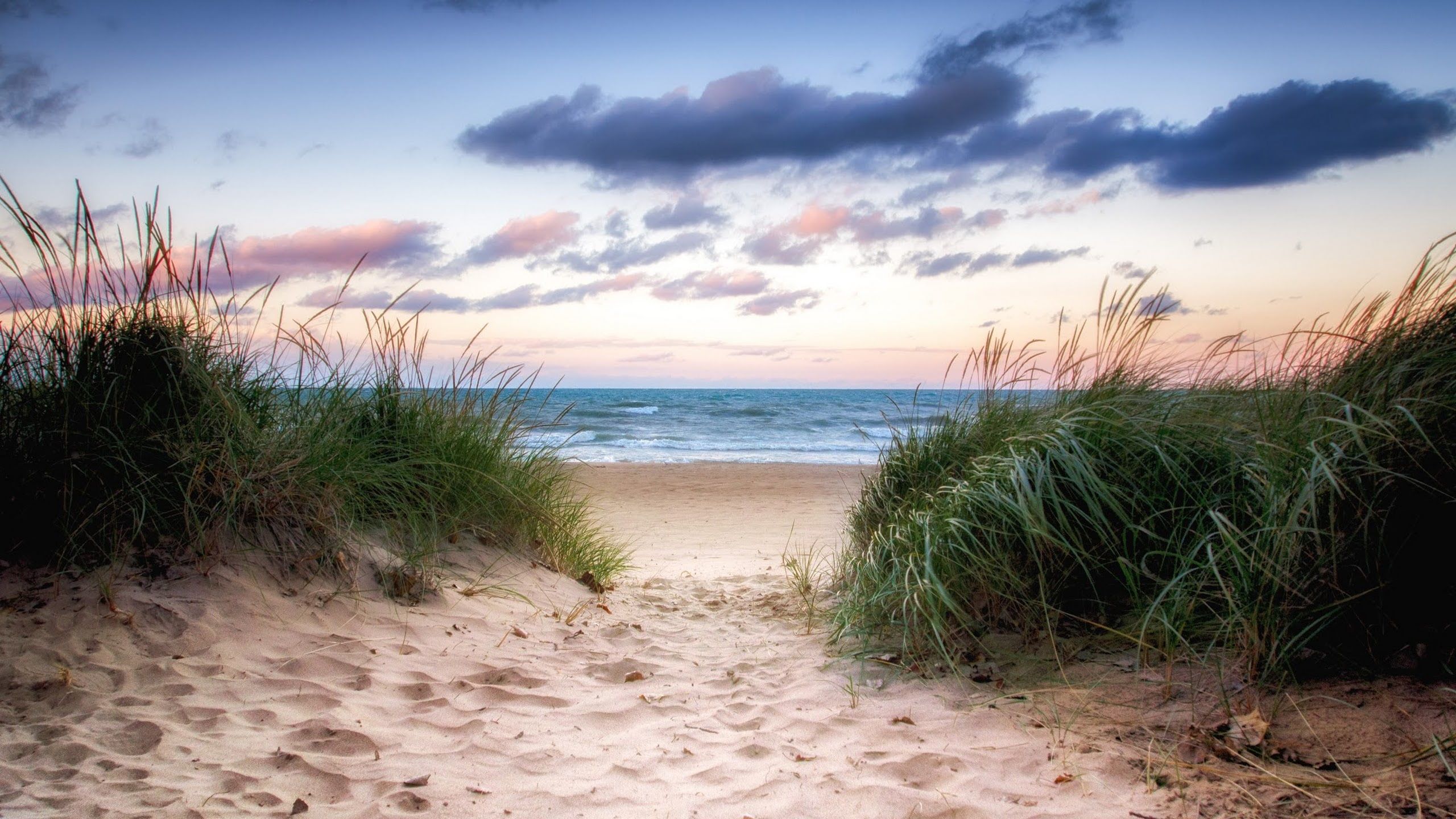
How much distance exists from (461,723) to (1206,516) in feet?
10.4

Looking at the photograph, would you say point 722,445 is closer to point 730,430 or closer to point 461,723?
point 730,430

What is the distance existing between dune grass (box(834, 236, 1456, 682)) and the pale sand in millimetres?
567

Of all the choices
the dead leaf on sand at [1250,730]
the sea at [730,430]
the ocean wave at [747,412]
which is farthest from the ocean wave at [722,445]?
the dead leaf on sand at [1250,730]

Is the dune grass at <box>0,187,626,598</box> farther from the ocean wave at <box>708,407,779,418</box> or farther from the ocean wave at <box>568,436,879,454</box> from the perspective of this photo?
the ocean wave at <box>708,407,779,418</box>

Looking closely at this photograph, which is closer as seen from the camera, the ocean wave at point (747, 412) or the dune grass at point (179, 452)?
the dune grass at point (179, 452)

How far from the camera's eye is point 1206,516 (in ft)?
10.7

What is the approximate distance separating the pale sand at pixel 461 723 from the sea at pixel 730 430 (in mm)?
1967

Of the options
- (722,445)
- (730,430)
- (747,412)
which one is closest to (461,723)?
(722,445)

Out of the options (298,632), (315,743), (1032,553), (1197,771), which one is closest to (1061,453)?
(1032,553)

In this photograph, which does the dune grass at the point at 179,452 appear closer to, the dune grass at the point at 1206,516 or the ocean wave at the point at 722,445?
the dune grass at the point at 1206,516

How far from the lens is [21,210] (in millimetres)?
3453

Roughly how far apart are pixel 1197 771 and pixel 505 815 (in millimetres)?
2176

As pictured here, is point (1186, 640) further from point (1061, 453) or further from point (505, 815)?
point (505, 815)

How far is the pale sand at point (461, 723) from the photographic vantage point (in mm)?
2371
